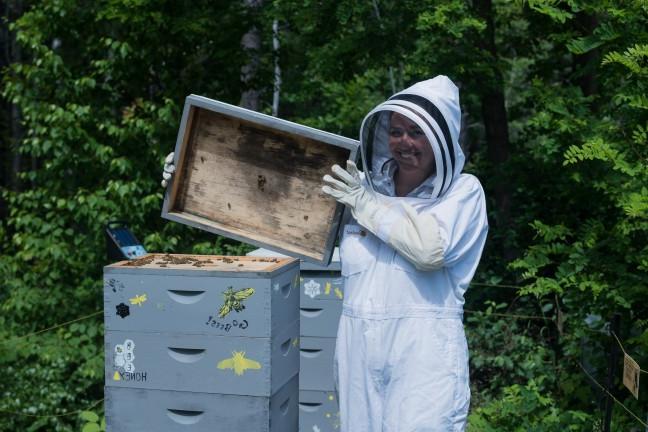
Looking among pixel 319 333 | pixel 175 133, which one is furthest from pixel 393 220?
pixel 175 133

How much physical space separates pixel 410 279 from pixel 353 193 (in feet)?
1.08

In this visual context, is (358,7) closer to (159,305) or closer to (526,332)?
(526,332)

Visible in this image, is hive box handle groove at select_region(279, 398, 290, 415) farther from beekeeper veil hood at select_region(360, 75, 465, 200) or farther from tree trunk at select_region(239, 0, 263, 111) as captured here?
tree trunk at select_region(239, 0, 263, 111)

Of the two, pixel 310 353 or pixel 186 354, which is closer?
pixel 186 354

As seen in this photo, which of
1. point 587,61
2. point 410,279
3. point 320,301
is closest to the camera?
point 410,279

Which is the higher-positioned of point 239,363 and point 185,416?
point 239,363

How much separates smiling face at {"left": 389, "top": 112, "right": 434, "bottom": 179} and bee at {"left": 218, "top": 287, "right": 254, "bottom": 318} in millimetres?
708

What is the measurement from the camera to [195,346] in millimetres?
2873

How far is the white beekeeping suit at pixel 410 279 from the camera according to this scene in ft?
8.17

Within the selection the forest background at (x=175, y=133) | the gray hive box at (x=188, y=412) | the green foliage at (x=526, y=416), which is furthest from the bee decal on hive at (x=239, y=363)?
the forest background at (x=175, y=133)

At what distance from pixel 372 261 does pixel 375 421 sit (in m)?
0.52

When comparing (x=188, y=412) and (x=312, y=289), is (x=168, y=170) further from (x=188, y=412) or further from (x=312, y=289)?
(x=312, y=289)

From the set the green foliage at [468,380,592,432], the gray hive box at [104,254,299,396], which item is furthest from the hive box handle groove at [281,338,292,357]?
the green foliage at [468,380,592,432]

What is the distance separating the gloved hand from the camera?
2.54m
